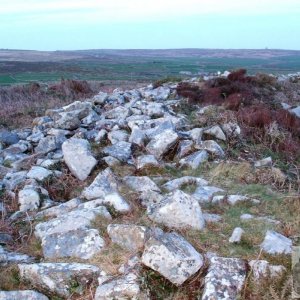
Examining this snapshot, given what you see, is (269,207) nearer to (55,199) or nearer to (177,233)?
(177,233)

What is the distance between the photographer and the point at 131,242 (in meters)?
4.51

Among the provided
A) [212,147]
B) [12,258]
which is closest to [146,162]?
[212,147]

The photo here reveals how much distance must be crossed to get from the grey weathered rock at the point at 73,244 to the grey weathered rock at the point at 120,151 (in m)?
2.64

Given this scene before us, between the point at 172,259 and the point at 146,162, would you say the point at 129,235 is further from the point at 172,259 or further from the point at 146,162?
the point at 146,162

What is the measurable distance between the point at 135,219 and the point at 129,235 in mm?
539

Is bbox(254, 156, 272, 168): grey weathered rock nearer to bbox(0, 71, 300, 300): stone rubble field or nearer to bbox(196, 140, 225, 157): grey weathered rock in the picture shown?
bbox(0, 71, 300, 300): stone rubble field

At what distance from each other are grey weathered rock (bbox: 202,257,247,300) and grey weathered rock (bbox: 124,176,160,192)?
6.44ft

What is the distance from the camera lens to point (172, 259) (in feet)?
13.5

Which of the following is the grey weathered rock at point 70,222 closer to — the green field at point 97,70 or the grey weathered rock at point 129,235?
the grey weathered rock at point 129,235

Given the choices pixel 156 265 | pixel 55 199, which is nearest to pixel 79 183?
pixel 55 199

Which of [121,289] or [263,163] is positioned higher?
[263,163]

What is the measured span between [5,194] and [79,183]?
1.04 m

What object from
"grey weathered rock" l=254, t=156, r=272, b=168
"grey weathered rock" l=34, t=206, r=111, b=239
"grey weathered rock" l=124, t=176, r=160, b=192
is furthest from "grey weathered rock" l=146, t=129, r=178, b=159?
"grey weathered rock" l=34, t=206, r=111, b=239

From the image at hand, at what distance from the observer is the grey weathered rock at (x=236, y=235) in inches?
181
